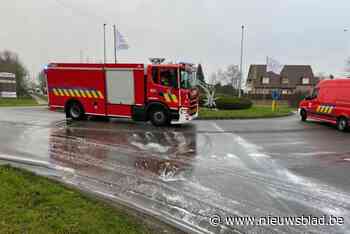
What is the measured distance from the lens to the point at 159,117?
12.1 metres

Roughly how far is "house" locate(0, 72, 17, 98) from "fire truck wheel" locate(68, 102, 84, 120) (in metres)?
36.9

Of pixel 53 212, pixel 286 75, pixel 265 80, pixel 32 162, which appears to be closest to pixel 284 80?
pixel 286 75

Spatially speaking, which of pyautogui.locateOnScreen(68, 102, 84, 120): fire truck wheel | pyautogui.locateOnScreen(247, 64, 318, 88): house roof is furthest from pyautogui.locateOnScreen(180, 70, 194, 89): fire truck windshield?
pyautogui.locateOnScreen(247, 64, 318, 88): house roof

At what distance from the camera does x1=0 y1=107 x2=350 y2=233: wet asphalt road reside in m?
4.08

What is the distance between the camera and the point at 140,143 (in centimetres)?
859

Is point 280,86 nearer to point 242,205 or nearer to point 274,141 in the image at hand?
point 274,141

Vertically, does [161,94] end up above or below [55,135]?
above

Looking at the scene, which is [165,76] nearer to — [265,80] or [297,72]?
[265,80]

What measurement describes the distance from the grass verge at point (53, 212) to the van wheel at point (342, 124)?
12.4 meters

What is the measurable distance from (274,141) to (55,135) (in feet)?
25.7

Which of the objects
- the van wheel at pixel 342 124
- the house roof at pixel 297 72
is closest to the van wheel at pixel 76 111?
the van wheel at pixel 342 124

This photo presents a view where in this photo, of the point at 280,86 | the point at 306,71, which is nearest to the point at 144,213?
the point at 280,86

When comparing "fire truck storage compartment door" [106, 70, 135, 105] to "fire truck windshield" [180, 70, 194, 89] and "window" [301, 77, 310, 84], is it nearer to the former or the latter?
"fire truck windshield" [180, 70, 194, 89]
